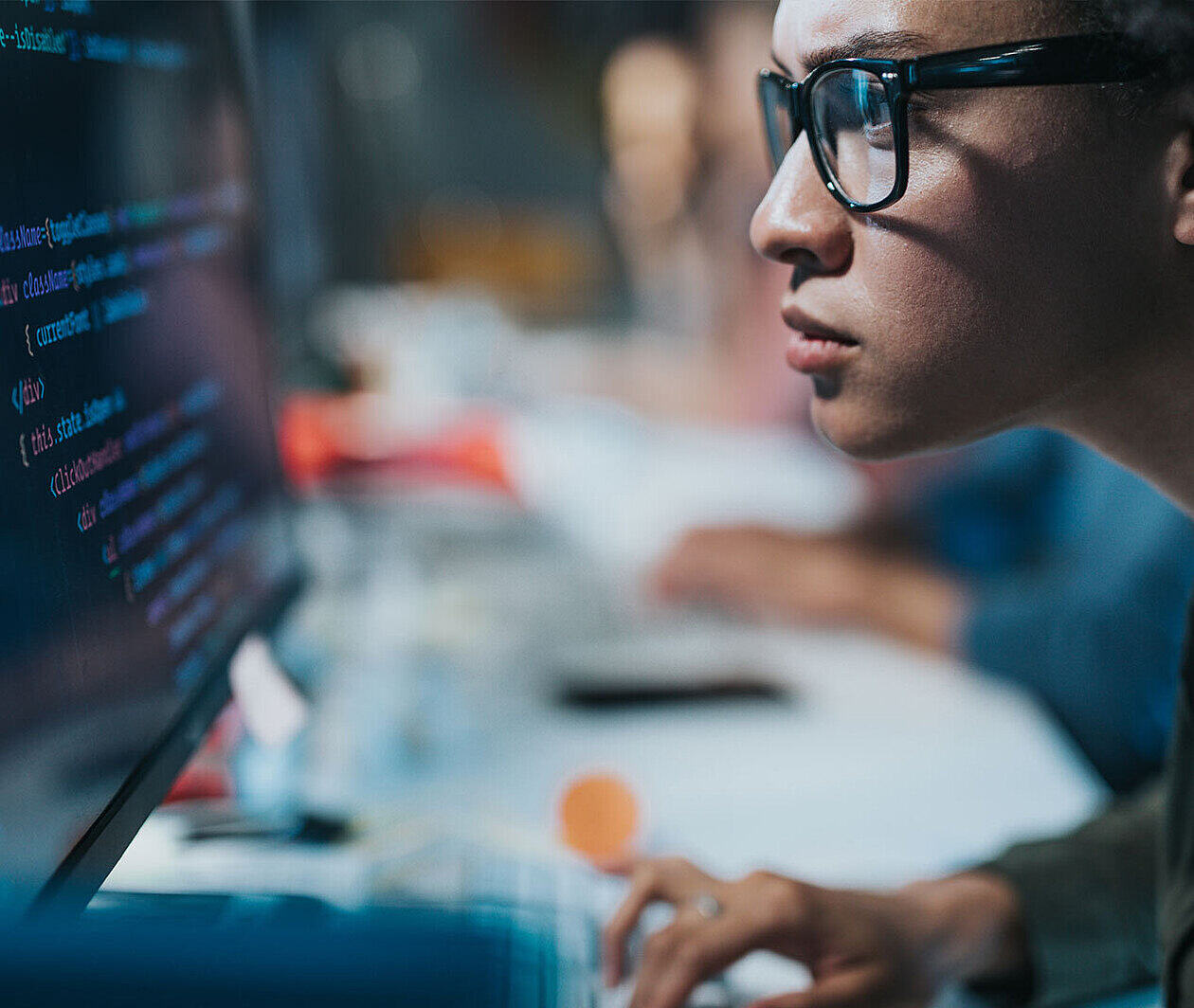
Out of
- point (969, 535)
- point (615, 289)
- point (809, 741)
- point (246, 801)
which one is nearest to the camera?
point (246, 801)

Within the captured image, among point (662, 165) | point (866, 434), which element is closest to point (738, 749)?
point (866, 434)

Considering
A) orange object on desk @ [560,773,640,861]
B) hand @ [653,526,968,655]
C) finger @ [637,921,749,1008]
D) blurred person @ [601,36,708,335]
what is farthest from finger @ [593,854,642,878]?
blurred person @ [601,36,708,335]

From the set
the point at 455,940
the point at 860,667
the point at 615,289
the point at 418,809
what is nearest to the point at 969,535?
the point at 860,667

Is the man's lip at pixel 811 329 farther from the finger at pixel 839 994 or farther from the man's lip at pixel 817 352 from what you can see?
the finger at pixel 839 994

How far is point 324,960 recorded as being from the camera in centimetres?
36

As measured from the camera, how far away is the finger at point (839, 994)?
56 cm

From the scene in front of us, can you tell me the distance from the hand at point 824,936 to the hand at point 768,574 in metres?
0.57

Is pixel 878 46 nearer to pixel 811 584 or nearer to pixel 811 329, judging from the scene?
pixel 811 329

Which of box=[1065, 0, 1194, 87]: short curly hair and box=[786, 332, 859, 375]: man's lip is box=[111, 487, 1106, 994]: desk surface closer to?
box=[786, 332, 859, 375]: man's lip

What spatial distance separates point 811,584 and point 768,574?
6 centimetres

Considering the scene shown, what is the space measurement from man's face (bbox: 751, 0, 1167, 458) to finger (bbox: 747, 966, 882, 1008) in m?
0.28

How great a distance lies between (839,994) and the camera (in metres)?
0.57

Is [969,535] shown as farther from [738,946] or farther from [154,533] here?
[154,533]

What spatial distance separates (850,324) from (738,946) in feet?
1.05
